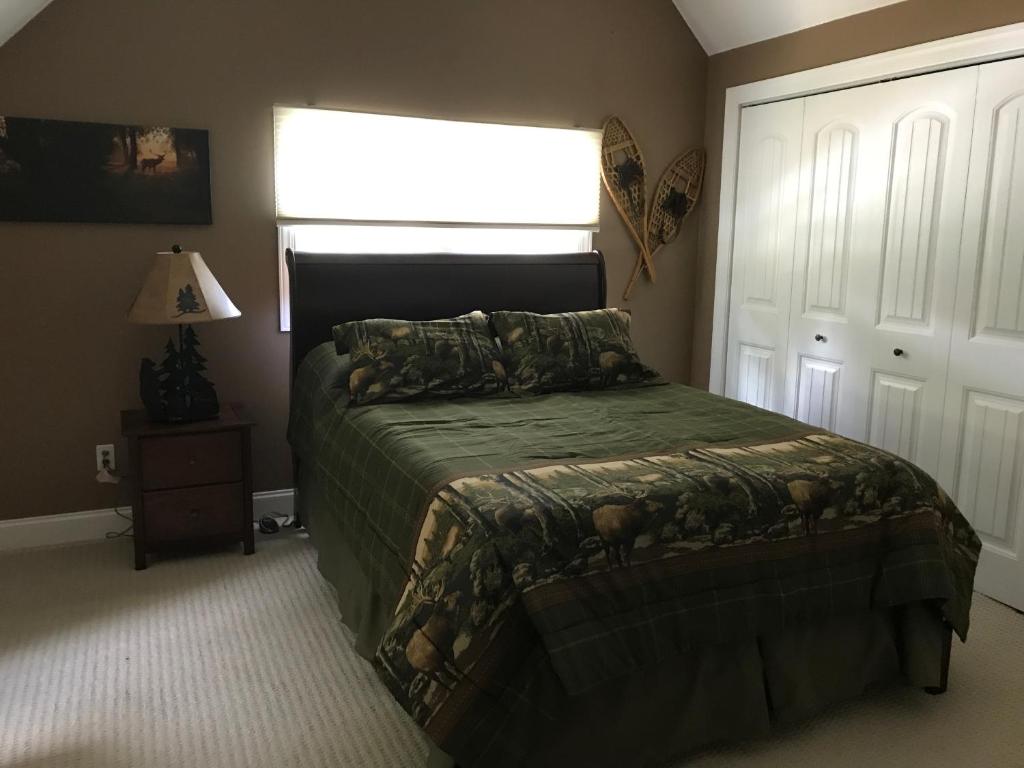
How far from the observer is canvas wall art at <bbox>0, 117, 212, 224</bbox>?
3139 mm

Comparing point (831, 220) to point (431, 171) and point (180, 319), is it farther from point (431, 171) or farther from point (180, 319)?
point (180, 319)

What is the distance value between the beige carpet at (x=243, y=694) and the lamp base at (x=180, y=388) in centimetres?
60

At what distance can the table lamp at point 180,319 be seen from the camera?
311cm

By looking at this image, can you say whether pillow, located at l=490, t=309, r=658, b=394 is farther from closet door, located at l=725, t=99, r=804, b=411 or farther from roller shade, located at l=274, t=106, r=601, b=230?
closet door, located at l=725, t=99, r=804, b=411

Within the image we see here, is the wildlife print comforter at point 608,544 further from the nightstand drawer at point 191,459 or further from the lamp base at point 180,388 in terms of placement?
the lamp base at point 180,388

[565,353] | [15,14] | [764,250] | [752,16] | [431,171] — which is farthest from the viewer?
[764,250]

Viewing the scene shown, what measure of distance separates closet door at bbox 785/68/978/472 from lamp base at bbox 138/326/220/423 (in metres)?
2.53

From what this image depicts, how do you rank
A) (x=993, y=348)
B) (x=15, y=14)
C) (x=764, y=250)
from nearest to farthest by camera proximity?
(x=15, y=14), (x=993, y=348), (x=764, y=250)

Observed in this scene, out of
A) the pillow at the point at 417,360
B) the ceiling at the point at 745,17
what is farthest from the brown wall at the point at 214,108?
the pillow at the point at 417,360

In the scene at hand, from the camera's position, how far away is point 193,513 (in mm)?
3236

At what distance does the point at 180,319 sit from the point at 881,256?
105 inches

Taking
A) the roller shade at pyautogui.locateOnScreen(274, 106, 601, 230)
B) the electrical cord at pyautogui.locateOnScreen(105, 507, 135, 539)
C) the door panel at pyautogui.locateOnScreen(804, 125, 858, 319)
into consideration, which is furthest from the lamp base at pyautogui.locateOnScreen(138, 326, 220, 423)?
the door panel at pyautogui.locateOnScreen(804, 125, 858, 319)


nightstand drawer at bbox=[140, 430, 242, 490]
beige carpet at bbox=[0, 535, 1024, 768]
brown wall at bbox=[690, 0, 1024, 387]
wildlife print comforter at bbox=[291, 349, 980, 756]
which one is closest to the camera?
wildlife print comforter at bbox=[291, 349, 980, 756]

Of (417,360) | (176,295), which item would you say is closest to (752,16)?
(417,360)
